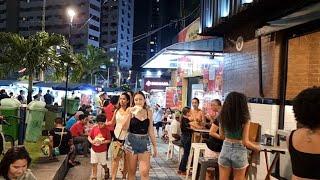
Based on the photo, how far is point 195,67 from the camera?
57.7 ft

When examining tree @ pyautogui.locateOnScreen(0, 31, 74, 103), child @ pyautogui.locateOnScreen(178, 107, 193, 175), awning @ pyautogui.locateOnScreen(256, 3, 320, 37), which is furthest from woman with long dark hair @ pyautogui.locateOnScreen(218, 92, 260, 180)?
tree @ pyautogui.locateOnScreen(0, 31, 74, 103)

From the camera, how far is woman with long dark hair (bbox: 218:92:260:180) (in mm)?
6199

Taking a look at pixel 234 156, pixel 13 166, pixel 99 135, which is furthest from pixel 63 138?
pixel 13 166

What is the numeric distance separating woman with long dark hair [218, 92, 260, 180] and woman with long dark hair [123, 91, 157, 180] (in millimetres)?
1635

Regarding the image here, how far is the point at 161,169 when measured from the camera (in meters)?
11.5

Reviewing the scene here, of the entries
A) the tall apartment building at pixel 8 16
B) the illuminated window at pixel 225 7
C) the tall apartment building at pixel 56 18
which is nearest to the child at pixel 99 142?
the illuminated window at pixel 225 7

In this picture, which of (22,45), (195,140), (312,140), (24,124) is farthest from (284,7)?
(22,45)

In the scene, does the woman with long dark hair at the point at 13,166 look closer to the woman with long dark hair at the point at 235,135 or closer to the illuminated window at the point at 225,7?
the woman with long dark hair at the point at 235,135

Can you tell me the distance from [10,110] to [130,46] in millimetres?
124204

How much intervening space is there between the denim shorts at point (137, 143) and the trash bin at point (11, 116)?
3.76 metres

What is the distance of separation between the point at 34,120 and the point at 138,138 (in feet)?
14.0

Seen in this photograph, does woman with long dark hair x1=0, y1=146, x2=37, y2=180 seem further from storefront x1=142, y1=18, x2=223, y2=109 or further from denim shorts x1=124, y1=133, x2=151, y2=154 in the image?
storefront x1=142, y1=18, x2=223, y2=109

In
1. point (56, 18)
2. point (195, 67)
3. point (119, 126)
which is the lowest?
point (119, 126)

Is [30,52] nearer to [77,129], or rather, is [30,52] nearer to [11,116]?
[77,129]
